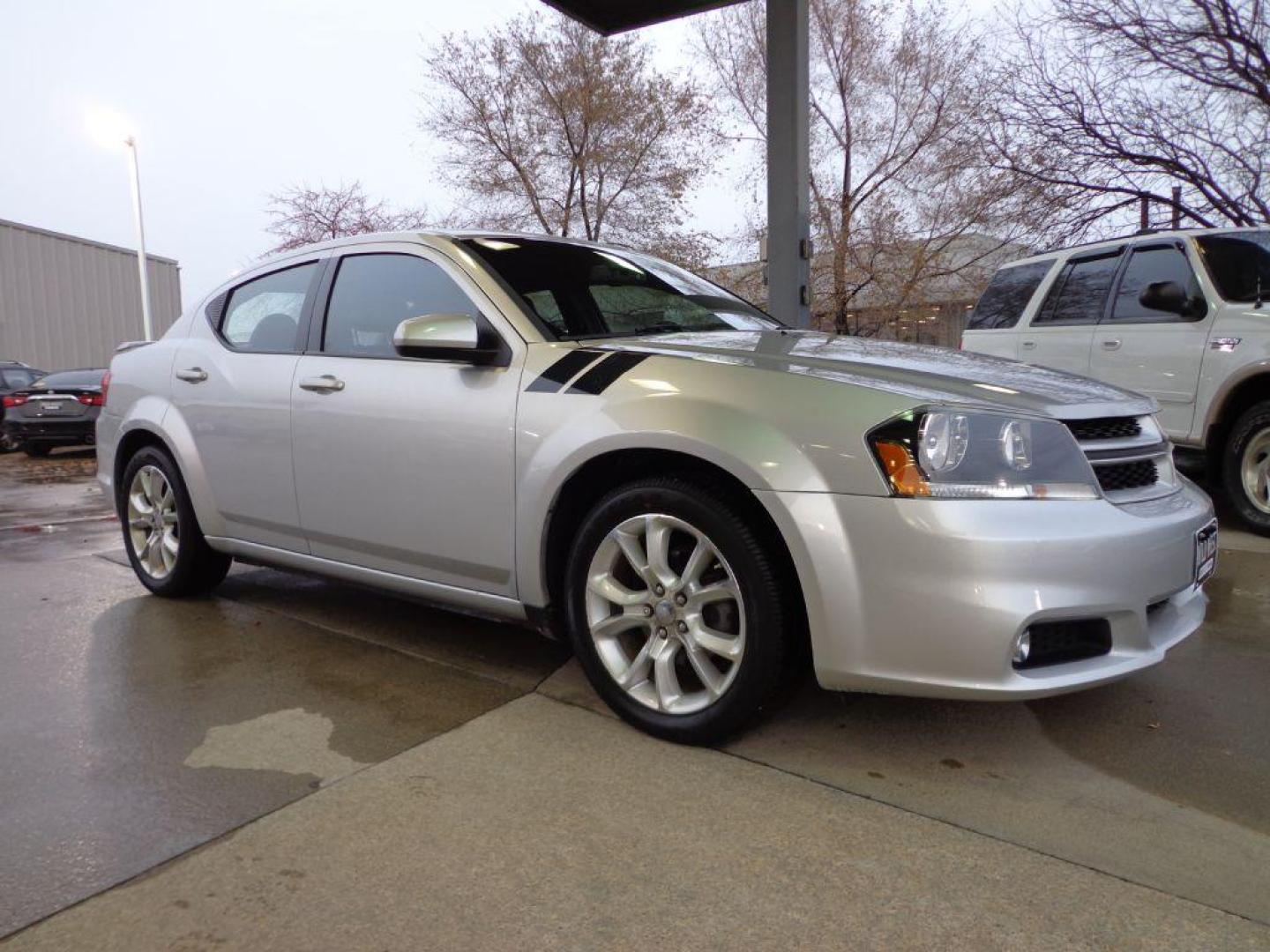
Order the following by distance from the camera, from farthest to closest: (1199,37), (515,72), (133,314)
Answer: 1. (133,314)
2. (515,72)
3. (1199,37)

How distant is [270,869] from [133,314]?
108ft

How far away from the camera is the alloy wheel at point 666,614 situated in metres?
2.71

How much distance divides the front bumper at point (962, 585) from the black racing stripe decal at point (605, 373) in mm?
671

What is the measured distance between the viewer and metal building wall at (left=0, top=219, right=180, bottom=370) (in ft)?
84.0

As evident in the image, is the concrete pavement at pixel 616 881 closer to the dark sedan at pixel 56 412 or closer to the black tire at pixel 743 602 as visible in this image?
the black tire at pixel 743 602

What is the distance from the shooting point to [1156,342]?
6168 mm

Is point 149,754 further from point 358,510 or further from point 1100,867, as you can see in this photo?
point 1100,867

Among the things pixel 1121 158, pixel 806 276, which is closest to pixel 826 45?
pixel 1121 158

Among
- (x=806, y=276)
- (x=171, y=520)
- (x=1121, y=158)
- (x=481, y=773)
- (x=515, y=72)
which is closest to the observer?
(x=481, y=773)

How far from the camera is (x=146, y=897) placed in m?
2.05

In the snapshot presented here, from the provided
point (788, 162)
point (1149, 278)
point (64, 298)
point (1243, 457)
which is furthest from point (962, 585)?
point (64, 298)

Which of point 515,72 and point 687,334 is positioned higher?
point 515,72

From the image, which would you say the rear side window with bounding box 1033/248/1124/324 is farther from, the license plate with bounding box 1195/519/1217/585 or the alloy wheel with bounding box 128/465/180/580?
the alloy wheel with bounding box 128/465/180/580


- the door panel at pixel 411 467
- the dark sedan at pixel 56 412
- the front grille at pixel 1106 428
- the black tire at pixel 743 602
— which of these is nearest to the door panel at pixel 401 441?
the door panel at pixel 411 467
